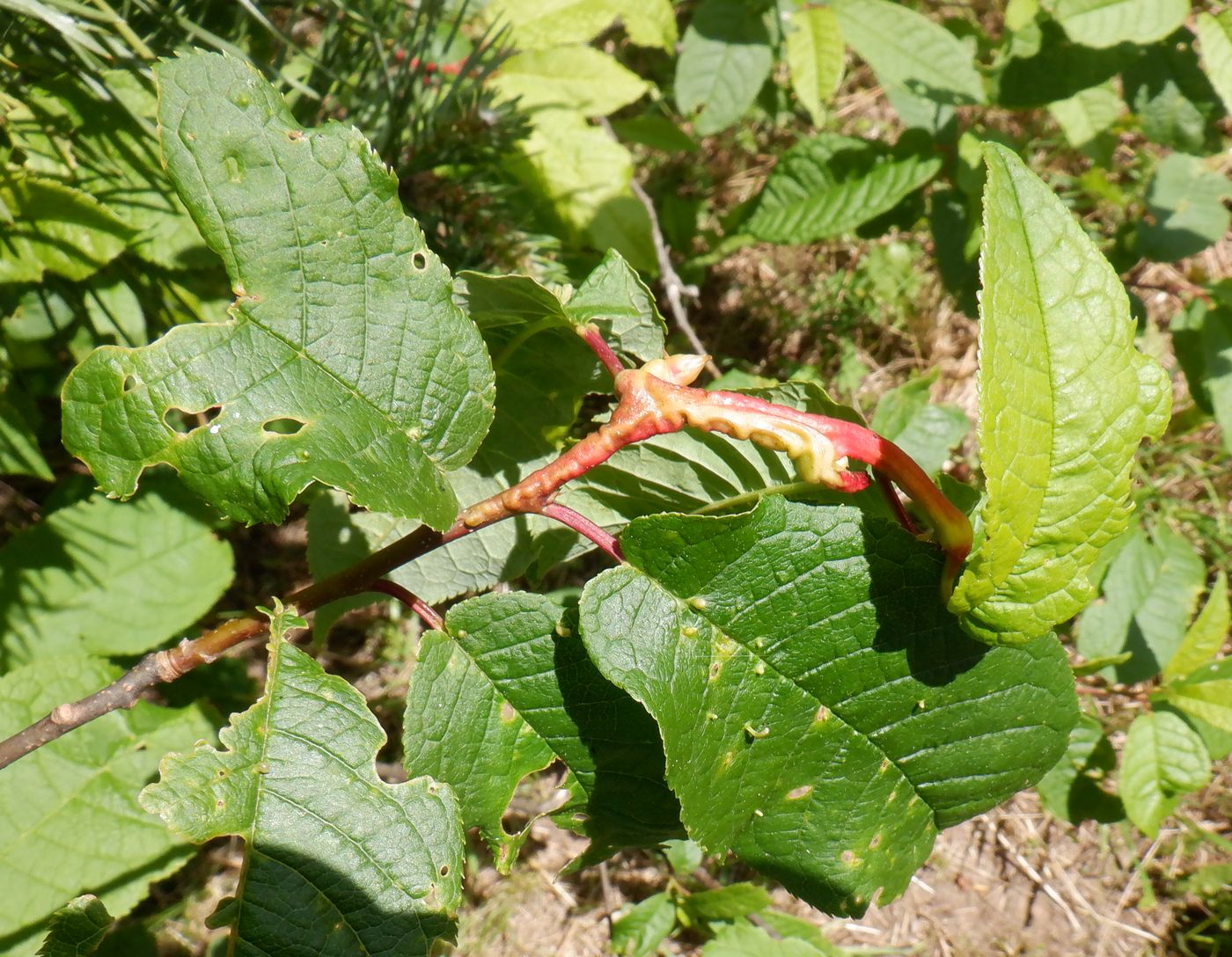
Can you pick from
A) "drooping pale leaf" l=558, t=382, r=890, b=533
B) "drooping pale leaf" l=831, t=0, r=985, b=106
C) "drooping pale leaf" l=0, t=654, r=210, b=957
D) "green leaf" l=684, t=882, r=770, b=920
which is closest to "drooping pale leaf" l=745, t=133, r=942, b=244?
"drooping pale leaf" l=831, t=0, r=985, b=106

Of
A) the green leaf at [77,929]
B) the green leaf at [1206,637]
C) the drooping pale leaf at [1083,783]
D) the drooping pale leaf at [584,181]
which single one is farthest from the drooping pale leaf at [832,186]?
the green leaf at [77,929]

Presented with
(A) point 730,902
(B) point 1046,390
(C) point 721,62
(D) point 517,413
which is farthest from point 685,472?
(C) point 721,62

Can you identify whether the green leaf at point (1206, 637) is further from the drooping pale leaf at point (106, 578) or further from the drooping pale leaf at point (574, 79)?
the drooping pale leaf at point (106, 578)

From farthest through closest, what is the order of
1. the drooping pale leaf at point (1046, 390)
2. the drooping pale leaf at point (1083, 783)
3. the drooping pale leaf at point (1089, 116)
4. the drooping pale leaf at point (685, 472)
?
1. the drooping pale leaf at point (1089, 116)
2. the drooping pale leaf at point (1083, 783)
3. the drooping pale leaf at point (685, 472)
4. the drooping pale leaf at point (1046, 390)

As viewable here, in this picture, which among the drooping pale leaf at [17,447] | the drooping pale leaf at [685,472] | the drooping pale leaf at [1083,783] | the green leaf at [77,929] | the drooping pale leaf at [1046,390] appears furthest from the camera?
the drooping pale leaf at [1083,783]

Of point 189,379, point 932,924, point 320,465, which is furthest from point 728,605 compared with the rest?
point 932,924

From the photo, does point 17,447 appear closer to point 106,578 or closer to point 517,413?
point 106,578

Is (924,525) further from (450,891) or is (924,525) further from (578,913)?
(578,913)
